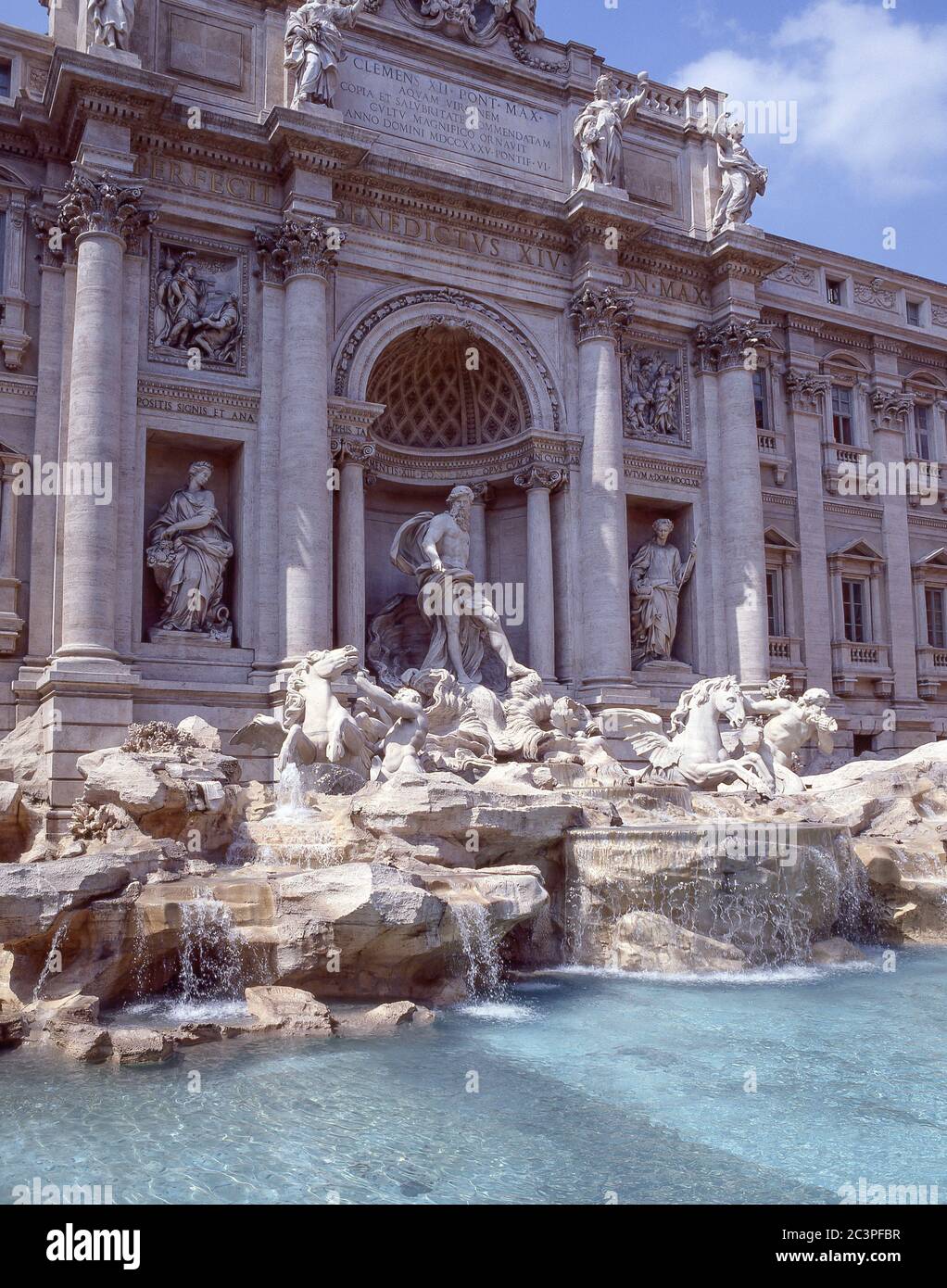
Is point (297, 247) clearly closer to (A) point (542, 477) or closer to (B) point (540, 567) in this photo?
(A) point (542, 477)

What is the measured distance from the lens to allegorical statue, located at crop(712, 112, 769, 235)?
22062mm

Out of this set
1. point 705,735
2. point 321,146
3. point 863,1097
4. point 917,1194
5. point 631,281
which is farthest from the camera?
point 631,281

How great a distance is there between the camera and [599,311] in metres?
20.2

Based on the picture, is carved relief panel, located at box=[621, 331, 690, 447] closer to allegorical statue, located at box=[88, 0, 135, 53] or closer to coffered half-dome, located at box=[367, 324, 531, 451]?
coffered half-dome, located at box=[367, 324, 531, 451]

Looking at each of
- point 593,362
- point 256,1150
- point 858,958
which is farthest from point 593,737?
point 256,1150

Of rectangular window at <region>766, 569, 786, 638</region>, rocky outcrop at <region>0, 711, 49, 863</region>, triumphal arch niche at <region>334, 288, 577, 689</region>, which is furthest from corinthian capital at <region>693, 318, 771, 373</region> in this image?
rocky outcrop at <region>0, 711, 49, 863</region>

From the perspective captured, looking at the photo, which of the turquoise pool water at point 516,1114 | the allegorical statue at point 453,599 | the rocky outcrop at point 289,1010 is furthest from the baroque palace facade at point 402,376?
the turquoise pool water at point 516,1114

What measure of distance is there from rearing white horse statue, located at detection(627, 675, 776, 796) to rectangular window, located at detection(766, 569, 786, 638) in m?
6.81

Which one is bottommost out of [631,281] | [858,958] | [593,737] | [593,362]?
[858,958]

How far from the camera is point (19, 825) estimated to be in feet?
44.7

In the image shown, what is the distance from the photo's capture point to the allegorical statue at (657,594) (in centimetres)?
2097

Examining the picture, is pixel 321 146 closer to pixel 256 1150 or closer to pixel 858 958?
pixel 858 958

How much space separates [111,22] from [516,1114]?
55.2 ft
